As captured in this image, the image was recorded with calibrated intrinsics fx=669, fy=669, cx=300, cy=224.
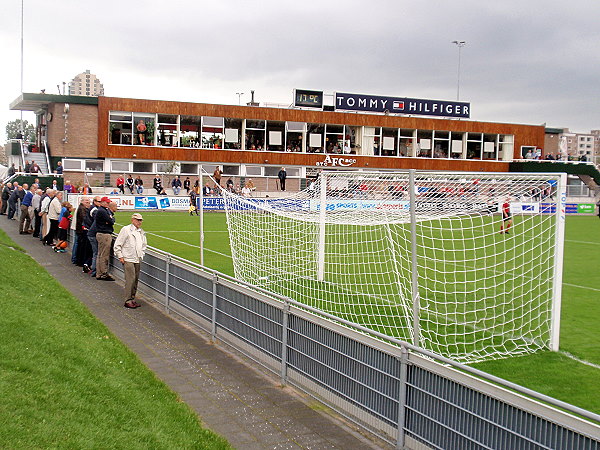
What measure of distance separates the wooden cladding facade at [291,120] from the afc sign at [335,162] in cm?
20

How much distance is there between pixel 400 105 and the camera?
58688 mm

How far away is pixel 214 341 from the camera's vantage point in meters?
9.81

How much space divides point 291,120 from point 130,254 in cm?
4395

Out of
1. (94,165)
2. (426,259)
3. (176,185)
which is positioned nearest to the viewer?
(426,259)

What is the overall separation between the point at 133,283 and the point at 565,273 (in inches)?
452

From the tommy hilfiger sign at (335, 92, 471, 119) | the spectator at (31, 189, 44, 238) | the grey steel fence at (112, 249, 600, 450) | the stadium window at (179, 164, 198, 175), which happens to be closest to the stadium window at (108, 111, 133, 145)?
the stadium window at (179, 164, 198, 175)

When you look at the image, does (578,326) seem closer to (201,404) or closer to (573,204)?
(201,404)

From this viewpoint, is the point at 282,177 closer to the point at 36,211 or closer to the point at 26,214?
the point at 26,214

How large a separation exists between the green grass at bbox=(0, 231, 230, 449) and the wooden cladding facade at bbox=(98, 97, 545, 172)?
42.2 meters

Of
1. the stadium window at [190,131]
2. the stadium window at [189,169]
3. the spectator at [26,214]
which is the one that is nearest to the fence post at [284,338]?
the spectator at [26,214]

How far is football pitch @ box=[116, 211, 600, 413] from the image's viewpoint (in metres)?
8.02

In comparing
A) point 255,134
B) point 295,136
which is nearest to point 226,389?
point 255,134

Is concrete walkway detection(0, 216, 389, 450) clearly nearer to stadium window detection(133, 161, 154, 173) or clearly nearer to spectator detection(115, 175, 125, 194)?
spectator detection(115, 175, 125, 194)

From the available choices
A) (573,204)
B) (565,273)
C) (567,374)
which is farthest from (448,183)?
(573,204)
